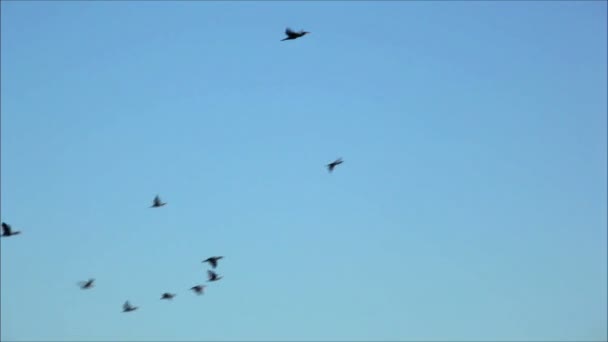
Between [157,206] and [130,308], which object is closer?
[157,206]

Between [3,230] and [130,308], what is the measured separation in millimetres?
22087

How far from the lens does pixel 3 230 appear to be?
127 m

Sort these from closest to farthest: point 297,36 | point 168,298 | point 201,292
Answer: point 297,36, point 201,292, point 168,298

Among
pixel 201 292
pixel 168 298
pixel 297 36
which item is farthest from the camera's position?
pixel 168 298

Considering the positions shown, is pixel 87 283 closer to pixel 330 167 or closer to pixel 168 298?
pixel 168 298

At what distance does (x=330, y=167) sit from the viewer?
131 metres

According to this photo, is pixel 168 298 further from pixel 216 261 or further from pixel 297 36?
pixel 297 36

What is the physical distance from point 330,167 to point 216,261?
1472cm

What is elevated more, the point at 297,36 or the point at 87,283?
the point at 297,36

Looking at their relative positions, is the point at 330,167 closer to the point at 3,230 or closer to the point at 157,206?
the point at 157,206

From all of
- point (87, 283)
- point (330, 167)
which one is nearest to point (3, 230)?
point (87, 283)

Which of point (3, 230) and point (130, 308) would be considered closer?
point (3, 230)

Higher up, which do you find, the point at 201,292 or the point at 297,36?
the point at 297,36

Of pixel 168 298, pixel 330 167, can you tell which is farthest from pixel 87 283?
pixel 330 167
